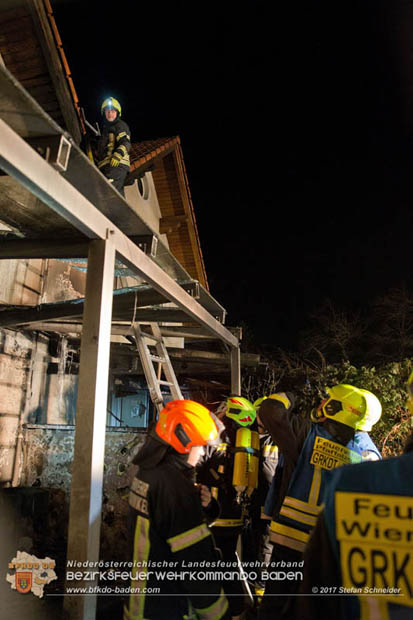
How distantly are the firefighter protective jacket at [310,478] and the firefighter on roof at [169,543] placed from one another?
3.82 feet

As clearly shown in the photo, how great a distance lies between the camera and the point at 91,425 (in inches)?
103

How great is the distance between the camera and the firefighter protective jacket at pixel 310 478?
327cm

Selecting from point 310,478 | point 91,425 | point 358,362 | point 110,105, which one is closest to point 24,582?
point 91,425

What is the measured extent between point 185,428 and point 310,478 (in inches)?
55.9

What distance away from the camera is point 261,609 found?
3262 millimetres

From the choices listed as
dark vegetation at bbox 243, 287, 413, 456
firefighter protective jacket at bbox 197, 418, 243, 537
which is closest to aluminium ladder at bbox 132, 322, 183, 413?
firefighter protective jacket at bbox 197, 418, 243, 537

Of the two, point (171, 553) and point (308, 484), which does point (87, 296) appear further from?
point (308, 484)

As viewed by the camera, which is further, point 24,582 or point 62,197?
point 24,582

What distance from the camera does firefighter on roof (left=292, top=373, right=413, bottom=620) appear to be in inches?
46.2

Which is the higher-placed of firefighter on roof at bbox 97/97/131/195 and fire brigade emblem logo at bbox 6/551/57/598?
firefighter on roof at bbox 97/97/131/195

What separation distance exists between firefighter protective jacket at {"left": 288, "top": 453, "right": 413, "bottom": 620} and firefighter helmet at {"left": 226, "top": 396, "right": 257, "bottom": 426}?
11.6 ft

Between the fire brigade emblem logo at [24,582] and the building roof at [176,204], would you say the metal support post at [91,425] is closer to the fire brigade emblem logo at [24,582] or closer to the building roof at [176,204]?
the fire brigade emblem logo at [24,582]

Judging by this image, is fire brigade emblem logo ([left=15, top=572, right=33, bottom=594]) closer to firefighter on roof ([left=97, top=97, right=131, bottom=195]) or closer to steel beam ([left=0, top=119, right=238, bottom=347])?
steel beam ([left=0, top=119, right=238, bottom=347])

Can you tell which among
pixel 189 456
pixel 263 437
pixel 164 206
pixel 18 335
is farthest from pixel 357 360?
pixel 189 456
